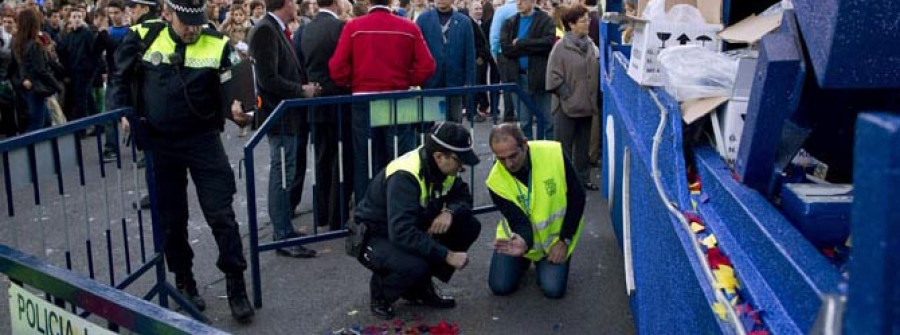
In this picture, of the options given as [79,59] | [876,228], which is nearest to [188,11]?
[876,228]

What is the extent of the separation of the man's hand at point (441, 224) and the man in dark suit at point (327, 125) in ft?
5.04

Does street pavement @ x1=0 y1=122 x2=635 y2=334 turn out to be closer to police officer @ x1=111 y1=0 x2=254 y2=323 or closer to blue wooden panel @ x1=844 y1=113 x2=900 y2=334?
police officer @ x1=111 y1=0 x2=254 y2=323

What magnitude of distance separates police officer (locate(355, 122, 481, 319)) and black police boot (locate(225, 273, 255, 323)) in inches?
26.6

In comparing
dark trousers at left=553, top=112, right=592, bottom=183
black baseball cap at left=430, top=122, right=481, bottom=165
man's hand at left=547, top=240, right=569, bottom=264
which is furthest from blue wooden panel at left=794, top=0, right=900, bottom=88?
dark trousers at left=553, top=112, right=592, bottom=183

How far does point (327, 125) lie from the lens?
6801 millimetres

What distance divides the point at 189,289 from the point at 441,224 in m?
1.49

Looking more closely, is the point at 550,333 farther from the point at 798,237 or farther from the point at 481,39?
the point at 481,39

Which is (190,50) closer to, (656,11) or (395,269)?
(395,269)

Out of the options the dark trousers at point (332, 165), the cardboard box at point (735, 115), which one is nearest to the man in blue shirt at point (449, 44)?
the dark trousers at point (332, 165)

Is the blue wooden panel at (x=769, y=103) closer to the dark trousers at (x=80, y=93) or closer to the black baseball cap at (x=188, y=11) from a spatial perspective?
the black baseball cap at (x=188, y=11)

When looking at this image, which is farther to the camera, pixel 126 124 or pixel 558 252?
pixel 558 252

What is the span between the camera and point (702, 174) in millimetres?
3180

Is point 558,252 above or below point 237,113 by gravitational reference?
below

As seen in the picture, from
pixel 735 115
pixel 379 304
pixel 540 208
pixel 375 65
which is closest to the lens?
pixel 735 115
